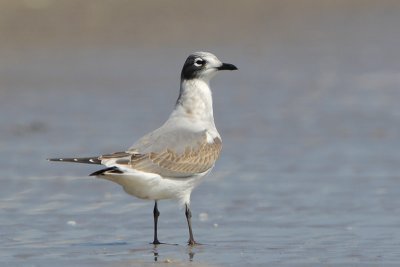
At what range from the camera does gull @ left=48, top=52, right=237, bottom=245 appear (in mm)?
8719

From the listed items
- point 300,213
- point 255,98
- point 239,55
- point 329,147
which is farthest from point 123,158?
point 239,55

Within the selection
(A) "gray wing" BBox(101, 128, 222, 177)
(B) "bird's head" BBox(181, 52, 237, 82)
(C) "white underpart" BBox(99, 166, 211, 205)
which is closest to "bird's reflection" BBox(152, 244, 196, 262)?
(C) "white underpart" BBox(99, 166, 211, 205)

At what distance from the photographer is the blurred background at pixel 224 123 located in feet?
30.0

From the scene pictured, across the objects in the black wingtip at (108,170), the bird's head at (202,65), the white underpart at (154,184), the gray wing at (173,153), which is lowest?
the white underpart at (154,184)

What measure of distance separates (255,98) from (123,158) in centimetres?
790

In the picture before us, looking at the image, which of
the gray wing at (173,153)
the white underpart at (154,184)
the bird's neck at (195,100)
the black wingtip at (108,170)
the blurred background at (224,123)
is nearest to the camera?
the black wingtip at (108,170)

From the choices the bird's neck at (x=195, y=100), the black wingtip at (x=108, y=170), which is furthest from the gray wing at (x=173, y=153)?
the bird's neck at (x=195, y=100)

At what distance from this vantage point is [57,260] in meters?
8.22

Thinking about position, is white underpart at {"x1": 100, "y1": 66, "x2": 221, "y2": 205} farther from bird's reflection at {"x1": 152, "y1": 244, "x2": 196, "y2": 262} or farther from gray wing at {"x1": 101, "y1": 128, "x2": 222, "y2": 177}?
bird's reflection at {"x1": 152, "y1": 244, "x2": 196, "y2": 262}

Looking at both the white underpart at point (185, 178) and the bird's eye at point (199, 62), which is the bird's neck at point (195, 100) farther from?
the bird's eye at point (199, 62)

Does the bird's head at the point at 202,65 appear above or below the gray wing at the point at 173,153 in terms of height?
above

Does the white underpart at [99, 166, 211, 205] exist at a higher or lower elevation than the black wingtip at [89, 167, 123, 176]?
lower

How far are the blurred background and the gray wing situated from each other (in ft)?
1.91

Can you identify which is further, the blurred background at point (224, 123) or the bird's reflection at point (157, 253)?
the blurred background at point (224, 123)
